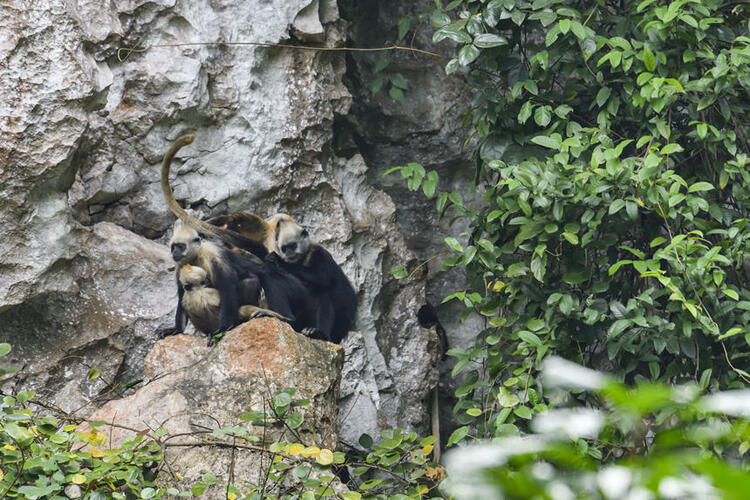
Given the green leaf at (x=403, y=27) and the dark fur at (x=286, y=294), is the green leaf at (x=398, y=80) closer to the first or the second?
the green leaf at (x=403, y=27)

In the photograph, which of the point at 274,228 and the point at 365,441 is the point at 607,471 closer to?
the point at 365,441

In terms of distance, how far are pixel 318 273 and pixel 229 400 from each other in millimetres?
1366

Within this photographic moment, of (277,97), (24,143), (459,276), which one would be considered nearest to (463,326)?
(459,276)

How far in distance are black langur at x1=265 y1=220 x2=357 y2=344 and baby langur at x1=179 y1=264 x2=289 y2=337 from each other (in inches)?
16.1

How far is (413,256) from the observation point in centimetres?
588

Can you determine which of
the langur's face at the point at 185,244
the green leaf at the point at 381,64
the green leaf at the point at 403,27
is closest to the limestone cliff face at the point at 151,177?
the green leaf at the point at 381,64

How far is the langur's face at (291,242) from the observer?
16.0ft

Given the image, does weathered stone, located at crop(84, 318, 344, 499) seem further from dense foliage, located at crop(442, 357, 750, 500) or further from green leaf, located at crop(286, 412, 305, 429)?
dense foliage, located at crop(442, 357, 750, 500)

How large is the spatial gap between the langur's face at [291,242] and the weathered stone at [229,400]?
2.82 ft

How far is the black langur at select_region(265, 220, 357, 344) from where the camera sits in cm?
489

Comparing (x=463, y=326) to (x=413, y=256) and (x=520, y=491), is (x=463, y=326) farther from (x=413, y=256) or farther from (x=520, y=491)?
(x=520, y=491)

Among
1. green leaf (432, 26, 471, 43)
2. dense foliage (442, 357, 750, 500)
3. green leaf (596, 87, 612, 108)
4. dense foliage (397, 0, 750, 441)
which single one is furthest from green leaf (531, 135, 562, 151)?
dense foliage (442, 357, 750, 500)

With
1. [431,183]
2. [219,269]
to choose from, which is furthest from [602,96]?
[219,269]

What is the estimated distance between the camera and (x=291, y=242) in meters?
4.89
